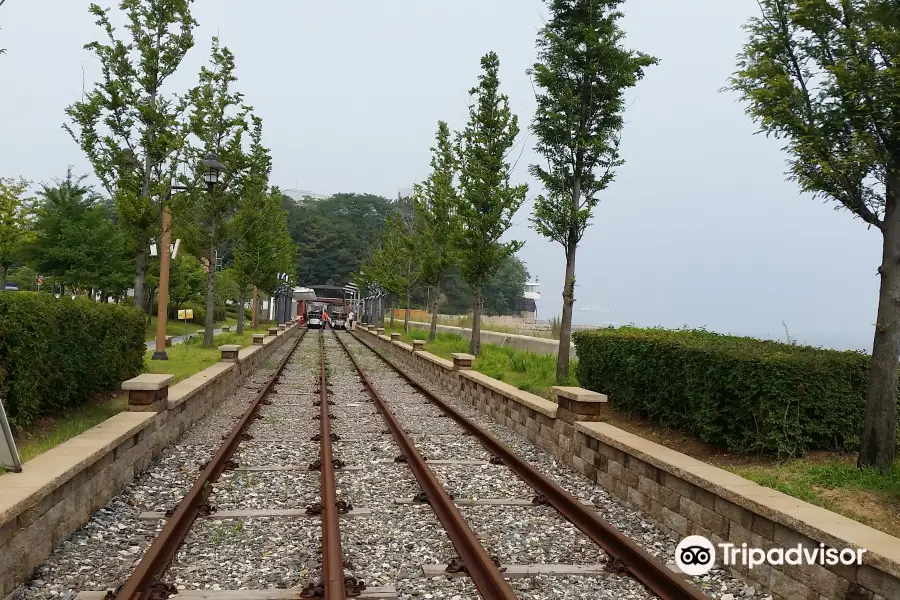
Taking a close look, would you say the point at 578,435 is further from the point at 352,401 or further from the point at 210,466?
the point at 352,401

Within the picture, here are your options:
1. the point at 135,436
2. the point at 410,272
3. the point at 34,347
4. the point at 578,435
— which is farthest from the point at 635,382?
the point at 410,272

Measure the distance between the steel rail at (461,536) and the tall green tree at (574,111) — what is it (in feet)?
21.8

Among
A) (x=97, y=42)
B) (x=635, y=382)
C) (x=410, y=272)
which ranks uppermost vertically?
(x=97, y=42)

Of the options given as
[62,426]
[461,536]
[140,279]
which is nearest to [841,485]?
[461,536]

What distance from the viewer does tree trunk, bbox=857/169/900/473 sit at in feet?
20.2

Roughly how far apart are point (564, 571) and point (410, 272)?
36.1m

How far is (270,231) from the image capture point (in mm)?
38406

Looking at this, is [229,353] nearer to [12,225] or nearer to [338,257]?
[12,225]

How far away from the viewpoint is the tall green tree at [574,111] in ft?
44.7

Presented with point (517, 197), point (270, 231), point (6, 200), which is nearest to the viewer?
point (517, 197)

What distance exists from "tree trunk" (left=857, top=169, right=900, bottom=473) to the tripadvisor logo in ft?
7.05

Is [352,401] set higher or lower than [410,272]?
lower

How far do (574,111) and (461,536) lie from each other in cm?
1063

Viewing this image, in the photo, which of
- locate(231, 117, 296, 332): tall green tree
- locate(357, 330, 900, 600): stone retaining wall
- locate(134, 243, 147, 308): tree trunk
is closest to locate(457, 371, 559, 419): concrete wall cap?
locate(357, 330, 900, 600): stone retaining wall
